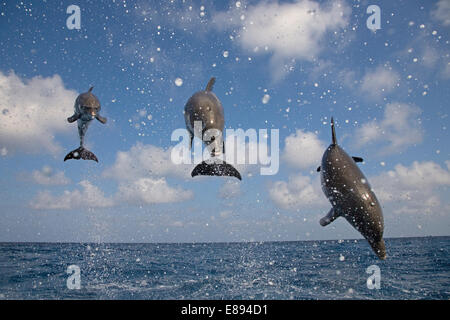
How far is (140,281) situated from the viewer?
46.8ft

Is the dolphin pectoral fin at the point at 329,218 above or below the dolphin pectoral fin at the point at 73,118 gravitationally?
below

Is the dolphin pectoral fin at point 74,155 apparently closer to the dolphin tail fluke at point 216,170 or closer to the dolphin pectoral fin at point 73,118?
the dolphin pectoral fin at point 73,118

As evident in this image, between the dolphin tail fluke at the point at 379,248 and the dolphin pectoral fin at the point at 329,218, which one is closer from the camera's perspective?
the dolphin tail fluke at the point at 379,248

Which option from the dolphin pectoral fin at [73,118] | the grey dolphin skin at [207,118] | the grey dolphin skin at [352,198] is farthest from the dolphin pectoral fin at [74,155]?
the grey dolphin skin at [352,198]

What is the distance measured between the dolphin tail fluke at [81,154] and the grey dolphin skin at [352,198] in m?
8.57

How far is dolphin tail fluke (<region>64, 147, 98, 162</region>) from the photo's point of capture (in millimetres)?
10742

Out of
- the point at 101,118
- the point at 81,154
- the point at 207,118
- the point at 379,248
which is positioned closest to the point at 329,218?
the point at 379,248

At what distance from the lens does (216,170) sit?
20.4 feet

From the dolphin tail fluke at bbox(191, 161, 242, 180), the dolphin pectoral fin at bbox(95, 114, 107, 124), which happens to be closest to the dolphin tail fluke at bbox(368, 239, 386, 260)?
the dolphin tail fluke at bbox(191, 161, 242, 180)

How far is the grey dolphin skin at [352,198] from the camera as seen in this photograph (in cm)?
469
